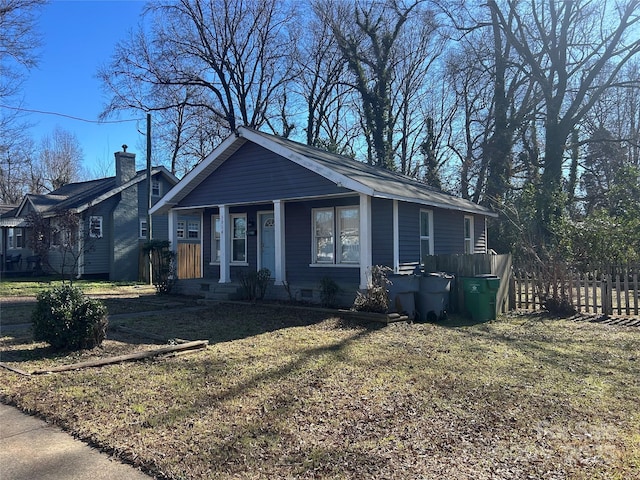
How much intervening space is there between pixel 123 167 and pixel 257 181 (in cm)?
1297

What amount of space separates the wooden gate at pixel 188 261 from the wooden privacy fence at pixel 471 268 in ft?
32.6

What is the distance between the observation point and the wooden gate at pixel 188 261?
18688 millimetres

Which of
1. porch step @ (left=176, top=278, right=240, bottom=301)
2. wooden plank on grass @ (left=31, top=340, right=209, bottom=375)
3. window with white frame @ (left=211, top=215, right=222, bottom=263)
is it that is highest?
window with white frame @ (left=211, top=215, right=222, bottom=263)

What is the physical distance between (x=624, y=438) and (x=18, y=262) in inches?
1139

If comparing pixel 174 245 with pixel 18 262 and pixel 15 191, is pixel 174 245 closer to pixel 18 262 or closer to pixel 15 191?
pixel 18 262

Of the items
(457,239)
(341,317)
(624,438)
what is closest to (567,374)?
(624,438)

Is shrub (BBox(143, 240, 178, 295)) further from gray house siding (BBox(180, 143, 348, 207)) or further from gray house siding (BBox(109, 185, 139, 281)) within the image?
gray house siding (BBox(109, 185, 139, 281))

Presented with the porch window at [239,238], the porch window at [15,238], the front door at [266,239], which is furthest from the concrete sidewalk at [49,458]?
the porch window at [15,238]

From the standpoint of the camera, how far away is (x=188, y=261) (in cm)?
1914

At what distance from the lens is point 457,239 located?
16.4m

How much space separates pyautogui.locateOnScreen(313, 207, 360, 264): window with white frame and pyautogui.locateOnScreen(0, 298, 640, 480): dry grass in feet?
16.7

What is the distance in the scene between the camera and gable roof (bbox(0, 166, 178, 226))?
2220 cm

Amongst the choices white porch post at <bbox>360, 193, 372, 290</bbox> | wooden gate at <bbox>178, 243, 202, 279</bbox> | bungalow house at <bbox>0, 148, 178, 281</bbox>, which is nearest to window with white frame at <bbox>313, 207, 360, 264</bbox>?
white porch post at <bbox>360, 193, 372, 290</bbox>

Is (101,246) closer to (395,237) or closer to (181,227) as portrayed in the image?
(181,227)
